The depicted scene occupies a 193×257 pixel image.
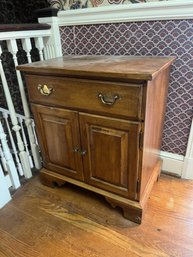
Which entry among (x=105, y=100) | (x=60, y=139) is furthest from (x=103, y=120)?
(x=60, y=139)

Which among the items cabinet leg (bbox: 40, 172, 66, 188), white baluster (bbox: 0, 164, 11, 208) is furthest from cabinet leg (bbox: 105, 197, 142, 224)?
white baluster (bbox: 0, 164, 11, 208)

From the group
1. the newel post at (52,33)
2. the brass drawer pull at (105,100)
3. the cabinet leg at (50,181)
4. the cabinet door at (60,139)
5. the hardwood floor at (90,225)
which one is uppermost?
the newel post at (52,33)

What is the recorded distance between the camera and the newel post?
1.46 m

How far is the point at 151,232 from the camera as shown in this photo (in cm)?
114

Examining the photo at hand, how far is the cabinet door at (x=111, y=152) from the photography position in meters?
0.99

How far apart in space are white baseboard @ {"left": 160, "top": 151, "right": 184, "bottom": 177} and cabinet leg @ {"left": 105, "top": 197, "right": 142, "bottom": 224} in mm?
512

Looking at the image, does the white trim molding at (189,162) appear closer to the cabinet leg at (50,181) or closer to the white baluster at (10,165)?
the cabinet leg at (50,181)

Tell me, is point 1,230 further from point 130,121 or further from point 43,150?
point 130,121

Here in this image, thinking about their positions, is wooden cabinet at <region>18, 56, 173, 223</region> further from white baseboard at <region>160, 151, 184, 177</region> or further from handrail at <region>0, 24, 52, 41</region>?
handrail at <region>0, 24, 52, 41</region>

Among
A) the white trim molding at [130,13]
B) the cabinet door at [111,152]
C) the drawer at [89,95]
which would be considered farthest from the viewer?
the white trim molding at [130,13]

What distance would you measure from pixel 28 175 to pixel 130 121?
3.38ft

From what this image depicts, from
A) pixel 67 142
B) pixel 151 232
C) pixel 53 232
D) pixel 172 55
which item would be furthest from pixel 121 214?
pixel 172 55

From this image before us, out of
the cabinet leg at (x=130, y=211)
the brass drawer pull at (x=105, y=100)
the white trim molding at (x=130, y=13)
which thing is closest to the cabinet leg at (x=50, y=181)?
the cabinet leg at (x=130, y=211)

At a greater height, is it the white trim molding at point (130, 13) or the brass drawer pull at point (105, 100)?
the white trim molding at point (130, 13)
